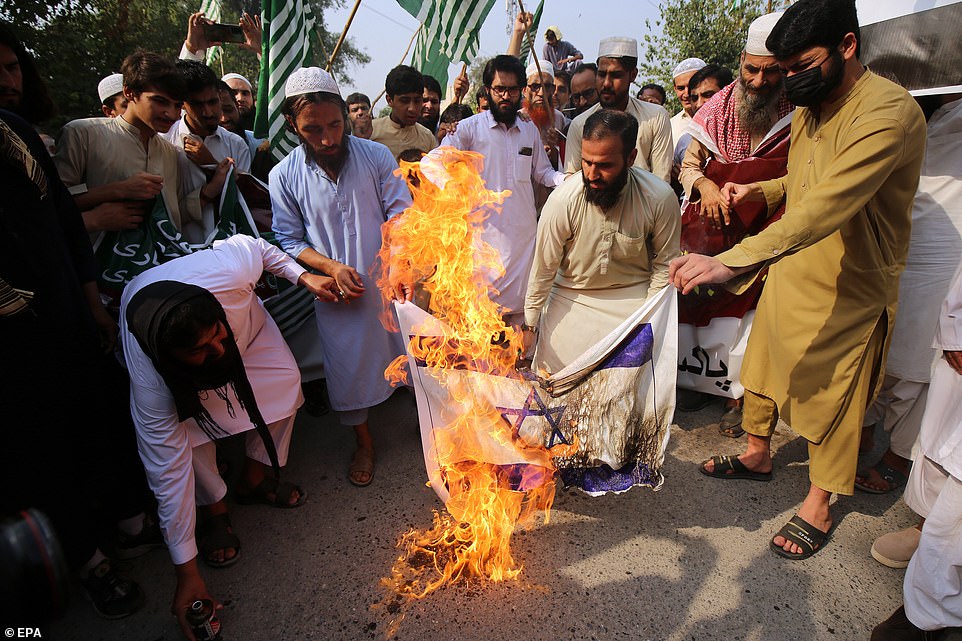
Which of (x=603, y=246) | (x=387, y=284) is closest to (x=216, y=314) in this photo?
(x=387, y=284)

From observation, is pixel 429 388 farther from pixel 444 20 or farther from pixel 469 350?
pixel 444 20

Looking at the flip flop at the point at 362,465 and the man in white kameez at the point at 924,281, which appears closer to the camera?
the man in white kameez at the point at 924,281

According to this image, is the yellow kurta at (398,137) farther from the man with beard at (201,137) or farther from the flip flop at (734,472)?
the flip flop at (734,472)

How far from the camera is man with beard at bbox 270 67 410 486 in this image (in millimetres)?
3396

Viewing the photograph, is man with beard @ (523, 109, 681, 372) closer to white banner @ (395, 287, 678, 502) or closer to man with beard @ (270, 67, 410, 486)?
white banner @ (395, 287, 678, 502)

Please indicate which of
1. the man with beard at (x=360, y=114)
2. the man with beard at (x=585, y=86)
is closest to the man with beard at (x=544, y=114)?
the man with beard at (x=585, y=86)

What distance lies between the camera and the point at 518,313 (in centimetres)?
512

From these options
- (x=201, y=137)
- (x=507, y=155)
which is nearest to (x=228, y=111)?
(x=201, y=137)

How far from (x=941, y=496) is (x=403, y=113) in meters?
5.53

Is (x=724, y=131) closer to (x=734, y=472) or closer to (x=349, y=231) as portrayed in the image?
(x=734, y=472)

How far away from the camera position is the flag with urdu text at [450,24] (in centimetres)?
573

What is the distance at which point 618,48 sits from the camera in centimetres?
480

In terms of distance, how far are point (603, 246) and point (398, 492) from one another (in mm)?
2234

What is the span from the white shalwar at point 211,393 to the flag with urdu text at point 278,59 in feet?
6.60
